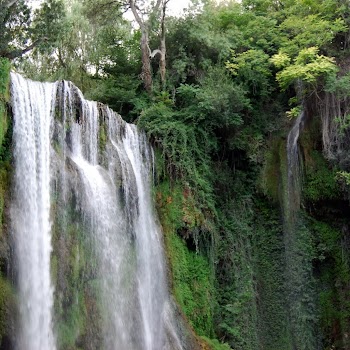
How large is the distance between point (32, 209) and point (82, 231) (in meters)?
1.20

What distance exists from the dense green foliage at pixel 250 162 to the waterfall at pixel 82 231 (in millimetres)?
821

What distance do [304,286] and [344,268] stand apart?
1244 mm

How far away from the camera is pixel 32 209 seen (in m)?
8.23

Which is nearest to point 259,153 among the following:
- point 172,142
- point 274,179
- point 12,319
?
point 274,179

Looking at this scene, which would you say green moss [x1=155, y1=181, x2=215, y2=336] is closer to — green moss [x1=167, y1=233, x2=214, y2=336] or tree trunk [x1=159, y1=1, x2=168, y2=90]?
green moss [x1=167, y1=233, x2=214, y2=336]

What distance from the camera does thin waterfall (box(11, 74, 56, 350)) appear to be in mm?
7516

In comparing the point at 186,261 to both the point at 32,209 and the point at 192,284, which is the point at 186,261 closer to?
the point at 192,284

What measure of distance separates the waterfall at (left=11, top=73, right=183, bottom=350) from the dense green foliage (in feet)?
2.69

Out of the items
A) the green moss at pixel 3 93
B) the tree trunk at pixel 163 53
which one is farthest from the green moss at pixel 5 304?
the tree trunk at pixel 163 53

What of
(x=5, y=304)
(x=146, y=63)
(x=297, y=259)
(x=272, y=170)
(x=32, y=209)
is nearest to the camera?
(x=5, y=304)

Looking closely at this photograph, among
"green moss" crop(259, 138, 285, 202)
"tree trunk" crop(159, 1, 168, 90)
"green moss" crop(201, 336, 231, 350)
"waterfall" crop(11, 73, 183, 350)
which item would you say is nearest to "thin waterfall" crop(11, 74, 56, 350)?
"waterfall" crop(11, 73, 183, 350)

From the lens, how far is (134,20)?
15609 millimetres

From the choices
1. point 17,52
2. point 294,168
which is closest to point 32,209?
point 17,52

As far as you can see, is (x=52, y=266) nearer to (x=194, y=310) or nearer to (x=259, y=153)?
(x=194, y=310)
